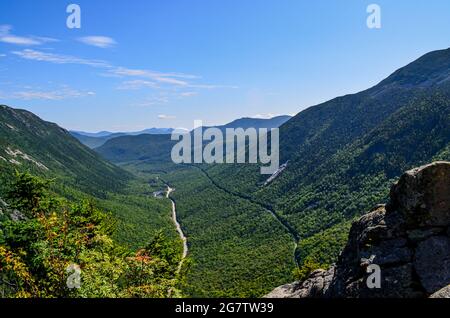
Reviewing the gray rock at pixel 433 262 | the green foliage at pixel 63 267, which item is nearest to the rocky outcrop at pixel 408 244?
the gray rock at pixel 433 262

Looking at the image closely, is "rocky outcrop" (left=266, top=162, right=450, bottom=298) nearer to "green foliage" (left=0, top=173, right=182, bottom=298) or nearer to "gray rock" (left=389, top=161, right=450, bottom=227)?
"gray rock" (left=389, top=161, right=450, bottom=227)

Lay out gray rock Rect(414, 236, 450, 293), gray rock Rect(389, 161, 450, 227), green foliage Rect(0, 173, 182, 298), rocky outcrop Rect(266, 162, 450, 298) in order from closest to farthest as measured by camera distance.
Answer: gray rock Rect(414, 236, 450, 293)
rocky outcrop Rect(266, 162, 450, 298)
green foliage Rect(0, 173, 182, 298)
gray rock Rect(389, 161, 450, 227)

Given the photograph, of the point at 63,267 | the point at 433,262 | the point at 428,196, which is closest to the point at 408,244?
the point at 433,262

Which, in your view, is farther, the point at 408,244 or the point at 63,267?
the point at 63,267

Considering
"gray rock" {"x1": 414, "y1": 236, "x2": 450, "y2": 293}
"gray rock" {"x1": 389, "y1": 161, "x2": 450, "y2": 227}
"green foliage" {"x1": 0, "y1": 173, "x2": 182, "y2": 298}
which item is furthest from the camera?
"gray rock" {"x1": 389, "y1": 161, "x2": 450, "y2": 227}

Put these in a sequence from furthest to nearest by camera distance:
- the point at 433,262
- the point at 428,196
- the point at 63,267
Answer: the point at 63,267
the point at 428,196
the point at 433,262

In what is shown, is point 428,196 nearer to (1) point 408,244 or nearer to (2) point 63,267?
(1) point 408,244

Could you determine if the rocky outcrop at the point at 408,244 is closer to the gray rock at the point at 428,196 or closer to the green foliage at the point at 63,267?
the gray rock at the point at 428,196

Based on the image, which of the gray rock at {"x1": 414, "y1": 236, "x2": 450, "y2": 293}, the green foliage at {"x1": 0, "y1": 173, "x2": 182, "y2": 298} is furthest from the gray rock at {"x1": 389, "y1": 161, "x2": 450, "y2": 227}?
the green foliage at {"x1": 0, "y1": 173, "x2": 182, "y2": 298}
